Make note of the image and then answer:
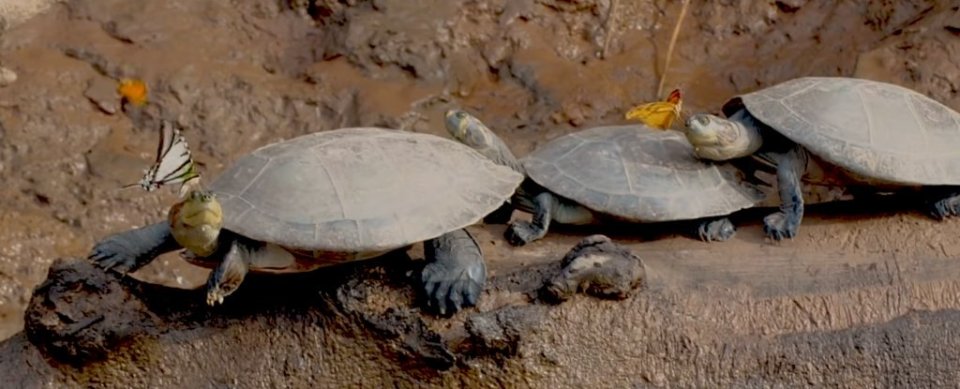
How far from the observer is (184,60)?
6.48 metres

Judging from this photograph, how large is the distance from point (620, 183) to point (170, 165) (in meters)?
1.32

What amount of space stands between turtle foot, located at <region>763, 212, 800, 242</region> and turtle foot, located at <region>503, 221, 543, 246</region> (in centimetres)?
66

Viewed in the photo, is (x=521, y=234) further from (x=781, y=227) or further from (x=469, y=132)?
(x=781, y=227)

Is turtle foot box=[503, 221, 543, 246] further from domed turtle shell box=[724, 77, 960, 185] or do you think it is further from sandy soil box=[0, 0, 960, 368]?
sandy soil box=[0, 0, 960, 368]

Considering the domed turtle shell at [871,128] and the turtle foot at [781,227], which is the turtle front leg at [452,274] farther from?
the domed turtle shell at [871,128]

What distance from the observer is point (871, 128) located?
3510mm

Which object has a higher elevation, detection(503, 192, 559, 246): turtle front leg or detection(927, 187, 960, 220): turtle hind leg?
detection(927, 187, 960, 220): turtle hind leg

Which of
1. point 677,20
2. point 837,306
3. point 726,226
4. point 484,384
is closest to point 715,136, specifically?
point 726,226

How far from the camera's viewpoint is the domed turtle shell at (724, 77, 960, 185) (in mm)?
3482

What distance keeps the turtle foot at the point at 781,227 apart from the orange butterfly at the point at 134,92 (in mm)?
3766

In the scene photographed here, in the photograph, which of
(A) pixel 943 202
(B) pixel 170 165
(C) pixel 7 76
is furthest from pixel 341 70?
(B) pixel 170 165

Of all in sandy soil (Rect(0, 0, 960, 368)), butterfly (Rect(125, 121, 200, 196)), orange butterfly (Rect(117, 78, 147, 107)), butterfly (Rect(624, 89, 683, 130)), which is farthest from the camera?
orange butterfly (Rect(117, 78, 147, 107))

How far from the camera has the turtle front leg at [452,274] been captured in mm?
3102

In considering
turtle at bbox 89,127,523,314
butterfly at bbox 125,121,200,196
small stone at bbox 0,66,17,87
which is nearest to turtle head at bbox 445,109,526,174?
turtle at bbox 89,127,523,314
